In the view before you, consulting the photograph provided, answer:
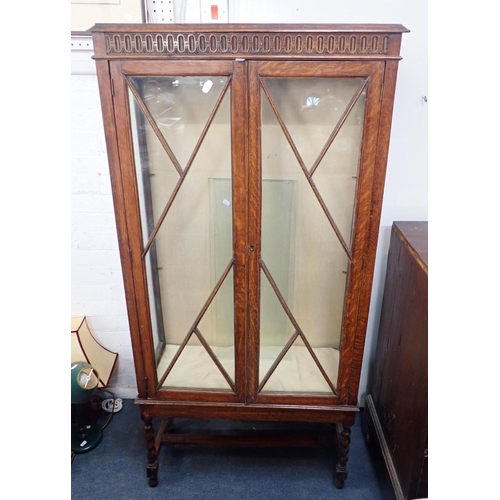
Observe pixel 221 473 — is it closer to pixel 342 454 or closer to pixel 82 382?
pixel 342 454

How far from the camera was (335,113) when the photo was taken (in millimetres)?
872

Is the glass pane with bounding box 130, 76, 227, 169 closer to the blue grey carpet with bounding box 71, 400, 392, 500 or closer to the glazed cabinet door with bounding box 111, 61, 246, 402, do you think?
the glazed cabinet door with bounding box 111, 61, 246, 402

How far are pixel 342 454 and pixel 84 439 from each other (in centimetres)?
87

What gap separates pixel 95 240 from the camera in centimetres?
131

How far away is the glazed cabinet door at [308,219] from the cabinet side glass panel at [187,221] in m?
0.08

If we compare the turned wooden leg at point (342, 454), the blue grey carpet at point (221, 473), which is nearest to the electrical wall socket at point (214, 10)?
the turned wooden leg at point (342, 454)

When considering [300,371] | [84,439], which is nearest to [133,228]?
[300,371]

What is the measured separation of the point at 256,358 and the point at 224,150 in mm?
547

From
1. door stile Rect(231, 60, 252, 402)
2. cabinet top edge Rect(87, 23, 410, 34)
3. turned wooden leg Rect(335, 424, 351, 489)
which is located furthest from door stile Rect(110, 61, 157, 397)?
turned wooden leg Rect(335, 424, 351, 489)

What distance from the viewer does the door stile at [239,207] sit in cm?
82

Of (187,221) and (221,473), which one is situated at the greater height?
(187,221)
